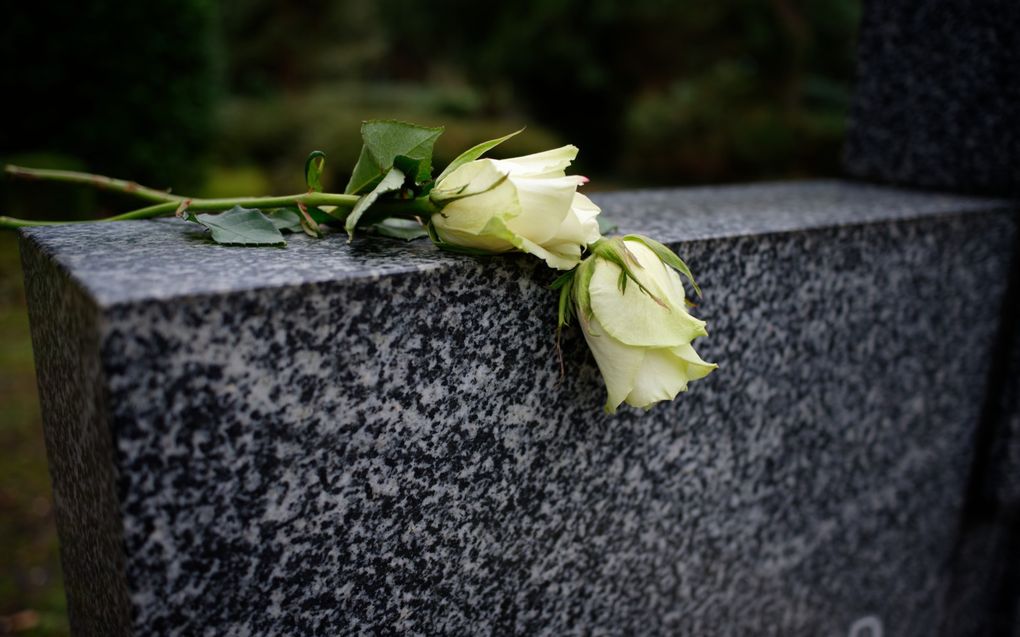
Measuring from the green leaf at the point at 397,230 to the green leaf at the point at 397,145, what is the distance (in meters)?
0.08

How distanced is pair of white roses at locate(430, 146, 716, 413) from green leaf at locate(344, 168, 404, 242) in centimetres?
6

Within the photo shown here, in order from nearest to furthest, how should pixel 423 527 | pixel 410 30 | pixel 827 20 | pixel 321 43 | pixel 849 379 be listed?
pixel 423 527 < pixel 849 379 < pixel 827 20 < pixel 410 30 < pixel 321 43

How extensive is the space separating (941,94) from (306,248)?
1.64 metres

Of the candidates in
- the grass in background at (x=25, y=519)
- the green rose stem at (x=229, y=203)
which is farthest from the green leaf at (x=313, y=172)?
the grass in background at (x=25, y=519)

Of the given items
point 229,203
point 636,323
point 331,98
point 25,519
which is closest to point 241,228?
point 229,203

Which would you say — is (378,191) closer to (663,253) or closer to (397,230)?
(397,230)

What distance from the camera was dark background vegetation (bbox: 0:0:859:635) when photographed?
18.1 feet

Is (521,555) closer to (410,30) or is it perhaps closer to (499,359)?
(499,359)

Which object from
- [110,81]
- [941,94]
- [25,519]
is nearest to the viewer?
[941,94]


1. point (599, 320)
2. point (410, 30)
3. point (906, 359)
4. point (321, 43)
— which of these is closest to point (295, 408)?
point (599, 320)

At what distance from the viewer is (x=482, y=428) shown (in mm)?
976

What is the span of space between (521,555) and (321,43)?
19.8 meters

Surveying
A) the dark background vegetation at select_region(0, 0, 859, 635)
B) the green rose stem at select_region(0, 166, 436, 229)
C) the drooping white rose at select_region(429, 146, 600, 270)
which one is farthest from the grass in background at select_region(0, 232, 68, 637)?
the drooping white rose at select_region(429, 146, 600, 270)

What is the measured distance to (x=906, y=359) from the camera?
1571 mm
